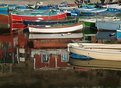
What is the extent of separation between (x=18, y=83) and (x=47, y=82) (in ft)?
4.77

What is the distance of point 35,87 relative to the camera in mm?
17812

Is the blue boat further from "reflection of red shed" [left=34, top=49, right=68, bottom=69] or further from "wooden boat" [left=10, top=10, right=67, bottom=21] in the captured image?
"reflection of red shed" [left=34, top=49, right=68, bottom=69]

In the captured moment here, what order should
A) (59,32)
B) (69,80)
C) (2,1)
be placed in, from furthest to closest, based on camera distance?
(2,1), (59,32), (69,80)

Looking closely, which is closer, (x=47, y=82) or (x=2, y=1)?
(x=47, y=82)

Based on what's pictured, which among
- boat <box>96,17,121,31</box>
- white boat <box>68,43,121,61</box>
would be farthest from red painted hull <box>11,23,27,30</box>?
white boat <box>68,43,121,61</box>

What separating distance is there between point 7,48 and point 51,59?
5.04 m

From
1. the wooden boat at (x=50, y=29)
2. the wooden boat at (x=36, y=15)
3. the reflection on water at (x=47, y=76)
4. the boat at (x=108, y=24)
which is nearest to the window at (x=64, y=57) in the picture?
the reflection on water at (x=47, y=76)

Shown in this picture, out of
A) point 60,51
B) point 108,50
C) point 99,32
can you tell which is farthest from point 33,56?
point 99,32

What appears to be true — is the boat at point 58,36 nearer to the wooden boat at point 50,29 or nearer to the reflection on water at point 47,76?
the wooden boat at point 50,29

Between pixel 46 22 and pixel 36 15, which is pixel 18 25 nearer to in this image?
pixel 36 15

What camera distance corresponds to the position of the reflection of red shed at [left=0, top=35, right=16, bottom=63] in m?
23.9

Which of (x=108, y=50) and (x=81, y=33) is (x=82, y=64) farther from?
(x=81, y=33)

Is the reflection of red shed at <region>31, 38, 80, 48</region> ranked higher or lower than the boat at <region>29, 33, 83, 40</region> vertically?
higher

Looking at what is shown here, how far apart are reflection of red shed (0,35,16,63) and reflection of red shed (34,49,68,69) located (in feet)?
5.59
